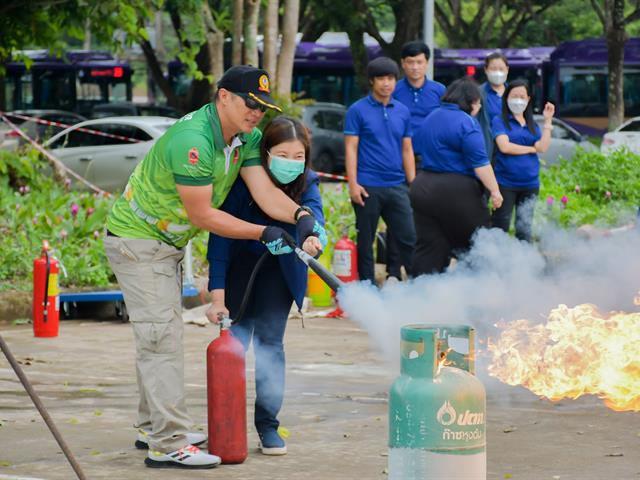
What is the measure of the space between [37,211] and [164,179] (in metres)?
7.05

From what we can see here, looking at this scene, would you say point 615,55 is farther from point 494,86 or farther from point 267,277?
point 267,277

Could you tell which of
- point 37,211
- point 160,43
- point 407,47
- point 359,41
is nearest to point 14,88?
point 160,43

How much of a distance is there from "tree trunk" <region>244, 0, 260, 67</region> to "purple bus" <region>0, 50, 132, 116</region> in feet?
75.1

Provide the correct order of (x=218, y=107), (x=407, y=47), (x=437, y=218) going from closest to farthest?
(x=218, y=107) → (x=437, y=218) → (x=407, y=47)

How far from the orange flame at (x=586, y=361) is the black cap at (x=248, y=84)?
173 cm

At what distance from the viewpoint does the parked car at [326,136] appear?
2861cm

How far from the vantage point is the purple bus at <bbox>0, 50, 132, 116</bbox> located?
1524 inches

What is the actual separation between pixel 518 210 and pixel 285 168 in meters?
4.73

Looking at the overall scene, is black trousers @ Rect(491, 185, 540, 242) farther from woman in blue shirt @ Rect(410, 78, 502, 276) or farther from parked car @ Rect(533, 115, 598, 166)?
parked car @ Rect(533, 115, 598, 166)

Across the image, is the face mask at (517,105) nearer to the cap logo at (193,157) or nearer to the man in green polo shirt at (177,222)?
the man in green polo shirt at (177,222)

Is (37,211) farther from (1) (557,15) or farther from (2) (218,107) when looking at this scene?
(1) (557,15)

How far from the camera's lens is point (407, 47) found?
10305 mm

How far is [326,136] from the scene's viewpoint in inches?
1134

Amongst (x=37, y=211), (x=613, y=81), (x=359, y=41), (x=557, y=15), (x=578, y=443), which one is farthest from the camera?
(x=557, y=15)
